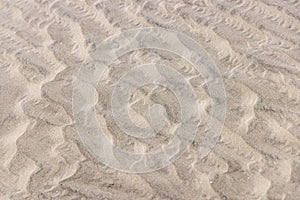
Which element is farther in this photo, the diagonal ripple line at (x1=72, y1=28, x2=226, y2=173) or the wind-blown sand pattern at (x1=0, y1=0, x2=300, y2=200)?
the diagonal ripple line at (x1=72, y1=28, x2=226, y2=173)

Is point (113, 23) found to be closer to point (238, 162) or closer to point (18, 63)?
point (18, 63)

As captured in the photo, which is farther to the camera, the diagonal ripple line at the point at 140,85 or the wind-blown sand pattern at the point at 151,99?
the diagonal ripple line at the point at 140,85

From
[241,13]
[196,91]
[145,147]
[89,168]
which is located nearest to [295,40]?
[241,13]
